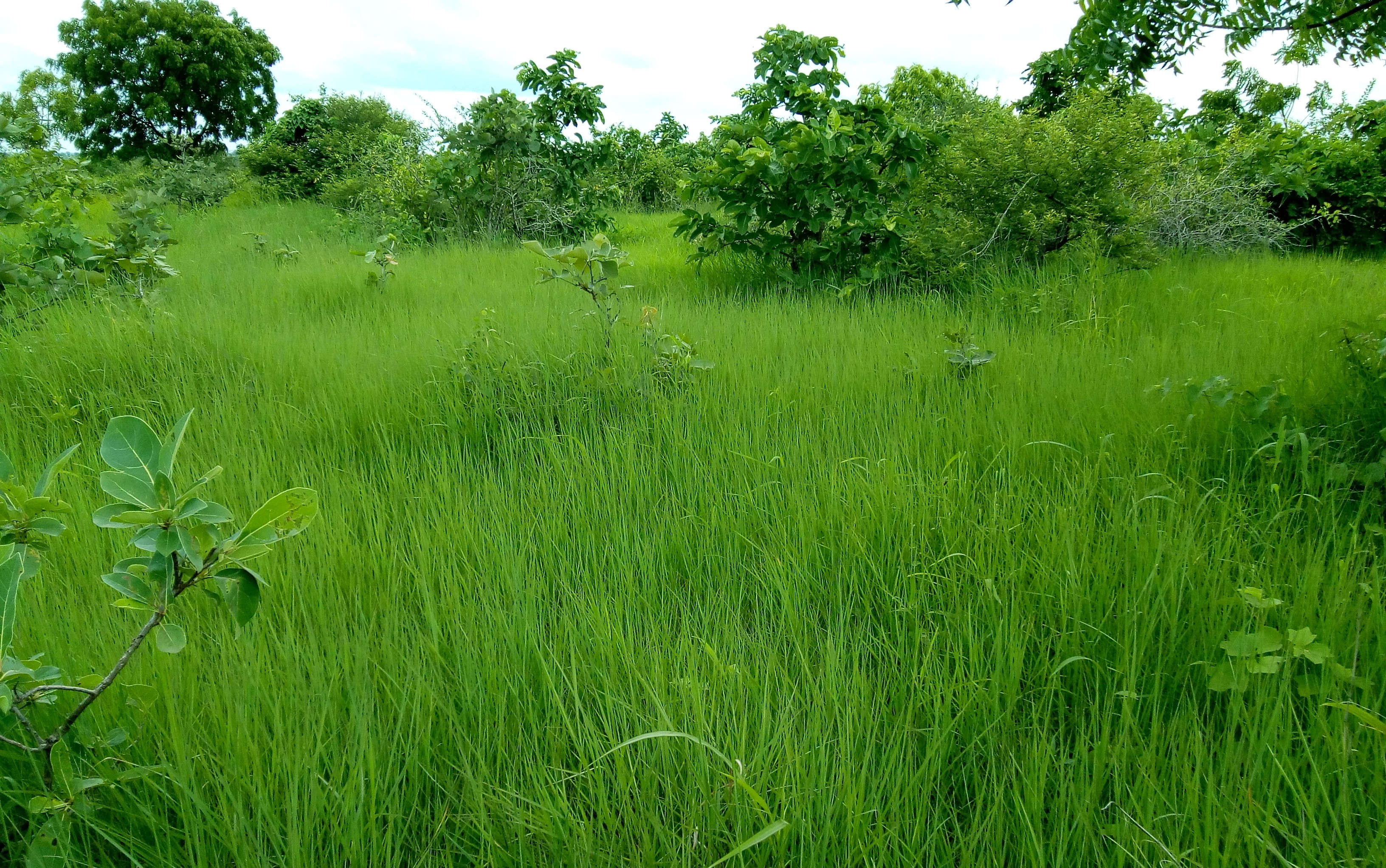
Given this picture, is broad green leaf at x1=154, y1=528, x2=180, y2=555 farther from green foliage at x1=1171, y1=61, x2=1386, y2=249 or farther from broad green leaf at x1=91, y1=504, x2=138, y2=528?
green foliage at x1=1171, y1=61, x2=1386, y2=249

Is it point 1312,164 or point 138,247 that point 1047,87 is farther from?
point 138,247

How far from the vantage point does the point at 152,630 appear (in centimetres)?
145

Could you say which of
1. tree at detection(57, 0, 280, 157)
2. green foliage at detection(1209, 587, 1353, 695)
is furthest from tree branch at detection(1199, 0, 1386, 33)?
tree at detection(57, 0, 280, 157)

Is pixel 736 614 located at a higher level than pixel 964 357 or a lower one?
lower

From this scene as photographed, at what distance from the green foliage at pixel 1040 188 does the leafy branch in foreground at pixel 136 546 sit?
4.36 metres

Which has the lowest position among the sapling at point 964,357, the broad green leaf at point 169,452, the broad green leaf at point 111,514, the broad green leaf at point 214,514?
the sapling at point 964,357

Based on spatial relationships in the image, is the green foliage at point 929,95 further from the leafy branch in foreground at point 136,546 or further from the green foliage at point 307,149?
the green foliage at point 307,149

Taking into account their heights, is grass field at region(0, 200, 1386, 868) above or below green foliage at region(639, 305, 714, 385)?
below

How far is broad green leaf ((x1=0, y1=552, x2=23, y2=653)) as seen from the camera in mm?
974

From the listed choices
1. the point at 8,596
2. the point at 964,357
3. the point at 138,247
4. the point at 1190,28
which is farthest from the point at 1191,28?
the point at 138,247

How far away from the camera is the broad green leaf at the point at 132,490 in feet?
3.62

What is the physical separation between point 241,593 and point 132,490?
0.22 m

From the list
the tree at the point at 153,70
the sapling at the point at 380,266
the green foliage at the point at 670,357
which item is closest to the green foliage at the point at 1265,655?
the green foliage at the point at 670,357

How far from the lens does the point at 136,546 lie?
1.14 m
